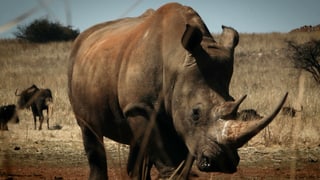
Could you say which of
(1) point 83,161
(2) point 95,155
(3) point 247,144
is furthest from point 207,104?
(3) point 247,144

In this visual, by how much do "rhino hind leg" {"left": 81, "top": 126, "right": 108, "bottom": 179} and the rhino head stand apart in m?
2.05

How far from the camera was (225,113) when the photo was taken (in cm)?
522

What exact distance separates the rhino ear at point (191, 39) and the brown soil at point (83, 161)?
6.20 ft

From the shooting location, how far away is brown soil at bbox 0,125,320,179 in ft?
29.1

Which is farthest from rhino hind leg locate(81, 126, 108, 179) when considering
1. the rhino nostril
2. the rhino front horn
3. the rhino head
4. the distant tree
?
the distant tree

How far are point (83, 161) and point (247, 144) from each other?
9.35 feet

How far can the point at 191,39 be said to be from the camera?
583cm

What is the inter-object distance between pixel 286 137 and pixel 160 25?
6250mm

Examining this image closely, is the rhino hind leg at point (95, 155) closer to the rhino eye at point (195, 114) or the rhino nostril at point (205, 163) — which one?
the rhino eye at point (195, 114)

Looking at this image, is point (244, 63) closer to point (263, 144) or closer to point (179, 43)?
point (263, 144)

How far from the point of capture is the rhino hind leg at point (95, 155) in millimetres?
7707

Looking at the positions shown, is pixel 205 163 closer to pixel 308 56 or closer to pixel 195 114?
pixel 195 114

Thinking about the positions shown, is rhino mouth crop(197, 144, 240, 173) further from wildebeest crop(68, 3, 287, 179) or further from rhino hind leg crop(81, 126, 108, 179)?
rhino hind leg crop(81, 126, 108, 179)

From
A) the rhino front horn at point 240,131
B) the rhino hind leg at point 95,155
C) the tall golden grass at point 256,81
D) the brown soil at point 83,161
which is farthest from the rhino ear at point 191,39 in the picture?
the tall golden grass at point 256,81
